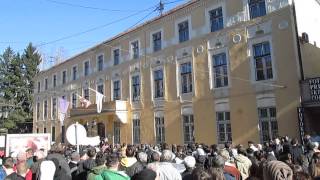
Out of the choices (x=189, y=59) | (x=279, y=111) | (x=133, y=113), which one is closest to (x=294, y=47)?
(x=279, y=111)

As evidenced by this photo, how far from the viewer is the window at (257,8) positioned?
19.3 metres

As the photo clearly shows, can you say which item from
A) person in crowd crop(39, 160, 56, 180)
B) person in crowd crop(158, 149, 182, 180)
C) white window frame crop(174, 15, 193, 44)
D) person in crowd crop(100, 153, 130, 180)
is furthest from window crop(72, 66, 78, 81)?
person in crowd crop(100, 153, 130, 180)

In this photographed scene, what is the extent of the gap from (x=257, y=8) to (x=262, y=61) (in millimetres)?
2775

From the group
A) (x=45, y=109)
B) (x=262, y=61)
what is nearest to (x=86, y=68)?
(x=45, y=109)

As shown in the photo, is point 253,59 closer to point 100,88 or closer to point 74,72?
point 100,88

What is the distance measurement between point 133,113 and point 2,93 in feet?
125

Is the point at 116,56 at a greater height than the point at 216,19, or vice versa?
the point at 216,19

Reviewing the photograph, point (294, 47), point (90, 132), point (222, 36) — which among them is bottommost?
point (90, 132)

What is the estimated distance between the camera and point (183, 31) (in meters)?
24.0

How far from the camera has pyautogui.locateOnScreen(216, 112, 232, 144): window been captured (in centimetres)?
2072

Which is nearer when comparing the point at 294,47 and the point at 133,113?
the point at 294,47

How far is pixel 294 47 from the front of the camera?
1795 cm

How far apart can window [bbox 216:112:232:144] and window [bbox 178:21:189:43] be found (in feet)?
17.9

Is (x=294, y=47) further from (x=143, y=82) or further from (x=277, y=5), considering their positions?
(x=143, y=82)
